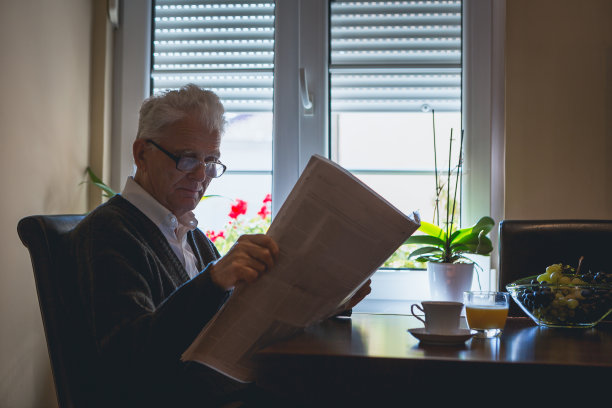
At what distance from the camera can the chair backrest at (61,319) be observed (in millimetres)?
1041

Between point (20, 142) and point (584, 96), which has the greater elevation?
point (584, 96)

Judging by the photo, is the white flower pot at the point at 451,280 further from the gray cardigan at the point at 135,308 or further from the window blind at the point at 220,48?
the gray cardigan at the point at 135,308

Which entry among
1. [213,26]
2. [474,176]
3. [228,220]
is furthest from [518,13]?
[228,220]

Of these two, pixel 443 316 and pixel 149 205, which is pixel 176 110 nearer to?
pixel 149 205

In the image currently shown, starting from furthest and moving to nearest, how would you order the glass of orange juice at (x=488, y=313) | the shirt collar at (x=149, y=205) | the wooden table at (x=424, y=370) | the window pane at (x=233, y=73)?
the window pane at (x=233, y=73) < the shirt collar at (x=149, y=205) < the glass of orange juice at (x=488, y=313) < the wooden table at (x=424, y=370)

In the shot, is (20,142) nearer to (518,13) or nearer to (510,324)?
(510,324)

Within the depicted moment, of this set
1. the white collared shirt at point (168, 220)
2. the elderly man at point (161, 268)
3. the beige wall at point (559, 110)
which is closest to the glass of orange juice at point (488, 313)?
the elderly man at point (161, 268)

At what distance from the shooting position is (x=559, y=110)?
231 cm

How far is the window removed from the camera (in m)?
2.45

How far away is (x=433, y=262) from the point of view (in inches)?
84.9

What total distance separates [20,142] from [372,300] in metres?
1.38

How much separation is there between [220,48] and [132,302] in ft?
5.62

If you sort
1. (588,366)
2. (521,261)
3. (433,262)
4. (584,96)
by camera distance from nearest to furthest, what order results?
(588,366) < (521,261) < (433,262) < (584,96)

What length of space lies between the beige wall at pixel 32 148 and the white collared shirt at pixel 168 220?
691 millimetres
